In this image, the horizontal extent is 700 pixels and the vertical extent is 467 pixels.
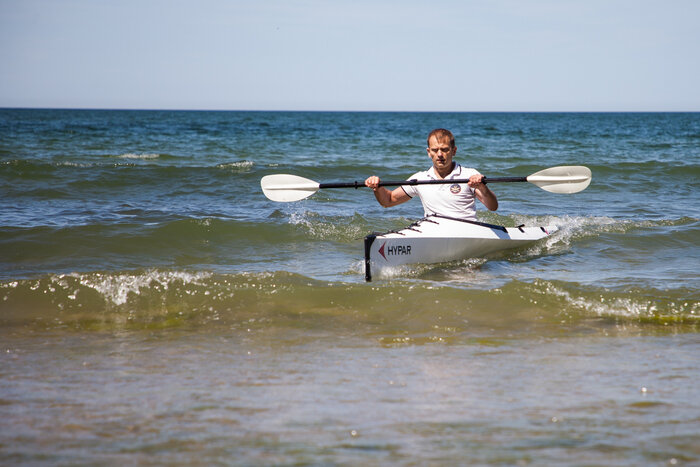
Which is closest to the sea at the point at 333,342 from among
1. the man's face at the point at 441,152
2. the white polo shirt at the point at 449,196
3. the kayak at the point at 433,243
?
the kayak at the point at 433,243

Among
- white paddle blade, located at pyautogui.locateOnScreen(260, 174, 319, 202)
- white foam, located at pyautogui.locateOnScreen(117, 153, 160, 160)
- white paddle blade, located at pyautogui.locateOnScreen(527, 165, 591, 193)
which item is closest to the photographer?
white paddle blade, located at pyautogui.locateOnScreen(527, 165, 591, 193)

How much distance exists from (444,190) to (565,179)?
4.94 feet

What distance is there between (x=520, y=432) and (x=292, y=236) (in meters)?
6.58

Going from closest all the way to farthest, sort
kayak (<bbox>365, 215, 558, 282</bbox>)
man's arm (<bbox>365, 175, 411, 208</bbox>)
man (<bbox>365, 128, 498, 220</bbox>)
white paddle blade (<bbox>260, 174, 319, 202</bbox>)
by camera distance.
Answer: kayak (<bbox>365, 215, 558, 282</bbox>), man (<bbox>365, 128, 498, 220</bbox>), man's arm (<bbox>365, 175, 411, 208</bbox>), white paddle blade (<bbox>260, 174, 319, 202</bbox>)

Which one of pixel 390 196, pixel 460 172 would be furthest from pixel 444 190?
pixel 390 196

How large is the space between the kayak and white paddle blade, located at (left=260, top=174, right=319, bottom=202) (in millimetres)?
1475

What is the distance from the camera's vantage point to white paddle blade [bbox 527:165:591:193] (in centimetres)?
748

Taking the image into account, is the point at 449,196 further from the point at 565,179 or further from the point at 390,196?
the point at 565,179

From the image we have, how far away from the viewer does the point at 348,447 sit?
107 inches

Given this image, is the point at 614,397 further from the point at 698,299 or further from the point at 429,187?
the point at 429,187

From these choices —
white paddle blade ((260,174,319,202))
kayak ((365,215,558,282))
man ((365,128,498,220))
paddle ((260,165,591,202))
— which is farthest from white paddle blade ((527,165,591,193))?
white paddle blade ((260,174,319,202))

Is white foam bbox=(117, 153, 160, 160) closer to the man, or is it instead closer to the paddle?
the paddle

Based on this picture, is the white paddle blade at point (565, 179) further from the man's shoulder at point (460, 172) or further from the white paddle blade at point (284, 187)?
the white paddle blade at point (284, 187)

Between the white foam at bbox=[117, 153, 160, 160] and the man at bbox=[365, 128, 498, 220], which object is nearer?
the man at bbox=[365, 128, 498, 220]
